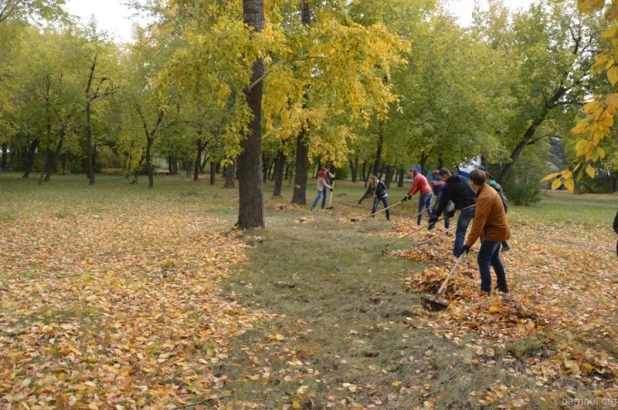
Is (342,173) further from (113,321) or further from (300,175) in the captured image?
(113,321)

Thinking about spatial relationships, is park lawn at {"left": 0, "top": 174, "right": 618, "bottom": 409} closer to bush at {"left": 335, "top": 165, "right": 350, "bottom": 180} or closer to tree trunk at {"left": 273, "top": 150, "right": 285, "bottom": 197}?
tree trunk at {"left": 273, "top": 150, "right": 285, "bottom": 197}

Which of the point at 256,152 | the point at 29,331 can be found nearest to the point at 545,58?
the point at 256,152

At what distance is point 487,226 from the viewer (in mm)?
6805

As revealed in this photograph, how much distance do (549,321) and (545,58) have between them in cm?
2249

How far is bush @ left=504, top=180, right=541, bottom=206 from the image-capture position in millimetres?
27656

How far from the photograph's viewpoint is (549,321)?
5.66 m

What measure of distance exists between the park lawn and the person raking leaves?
1.72ft

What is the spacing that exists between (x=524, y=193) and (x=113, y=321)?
26.8m

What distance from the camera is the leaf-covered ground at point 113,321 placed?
169 inches

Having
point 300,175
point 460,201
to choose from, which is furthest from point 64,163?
point 460,201

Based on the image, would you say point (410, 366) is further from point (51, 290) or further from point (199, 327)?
point (51, 290)

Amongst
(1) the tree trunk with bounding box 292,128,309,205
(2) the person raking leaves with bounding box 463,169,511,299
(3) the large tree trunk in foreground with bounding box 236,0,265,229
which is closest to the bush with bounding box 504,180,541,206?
(1) the tree trunk with bounding box 292,128,309,205

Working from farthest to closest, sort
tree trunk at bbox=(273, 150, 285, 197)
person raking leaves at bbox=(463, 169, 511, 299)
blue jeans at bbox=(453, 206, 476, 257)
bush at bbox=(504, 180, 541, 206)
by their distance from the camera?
A: bush at bbox=(504, 180, 541, 206), tree trunk at bbox=(273, 150, 285, 197), blue jeans at bbox=(453, 206, 476, 257), person raking leaves at bbox=(463, 169, 511, 299)

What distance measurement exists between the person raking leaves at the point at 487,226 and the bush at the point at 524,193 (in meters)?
A: 23.1
